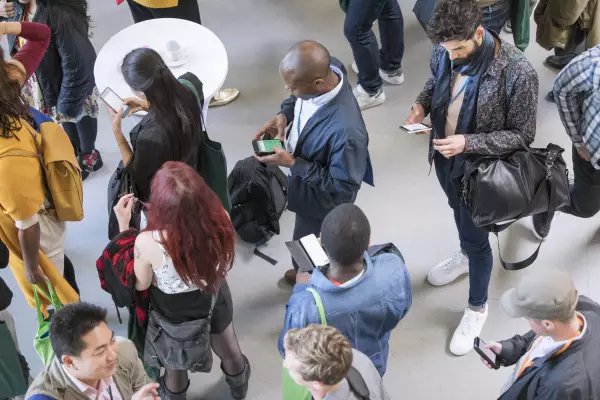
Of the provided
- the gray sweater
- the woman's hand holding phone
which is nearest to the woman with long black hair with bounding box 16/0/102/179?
the woman's hand holding phone

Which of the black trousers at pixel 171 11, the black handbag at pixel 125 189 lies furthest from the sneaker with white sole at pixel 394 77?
the black handbag at pixel 125 189

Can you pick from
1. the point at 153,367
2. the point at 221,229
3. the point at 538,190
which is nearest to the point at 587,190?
the point at 538,190

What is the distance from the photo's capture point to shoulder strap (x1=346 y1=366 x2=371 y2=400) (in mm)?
1921

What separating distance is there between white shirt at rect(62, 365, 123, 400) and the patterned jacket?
1582 mm

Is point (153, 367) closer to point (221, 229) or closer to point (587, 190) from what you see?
point (221, 229)

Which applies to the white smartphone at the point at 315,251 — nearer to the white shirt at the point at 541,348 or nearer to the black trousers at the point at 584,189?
the white shirt at the point at 541,348

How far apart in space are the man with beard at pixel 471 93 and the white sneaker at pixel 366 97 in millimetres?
1646

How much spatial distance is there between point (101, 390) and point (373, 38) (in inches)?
120

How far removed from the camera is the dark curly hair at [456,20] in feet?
7.88

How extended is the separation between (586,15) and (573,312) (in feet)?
8.34

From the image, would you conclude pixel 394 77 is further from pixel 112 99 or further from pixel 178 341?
pixel 178 341

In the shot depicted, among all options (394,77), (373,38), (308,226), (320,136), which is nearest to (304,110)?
(320,136)

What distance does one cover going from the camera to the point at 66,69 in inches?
138

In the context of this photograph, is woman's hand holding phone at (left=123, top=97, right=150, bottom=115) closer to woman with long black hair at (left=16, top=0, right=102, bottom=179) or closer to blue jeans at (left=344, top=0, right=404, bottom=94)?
woman with long black hair at (left=16, top=0, right=102, bottom=179)
